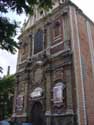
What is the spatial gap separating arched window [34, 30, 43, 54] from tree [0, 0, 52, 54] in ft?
35.6

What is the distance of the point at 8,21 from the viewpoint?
504 cm

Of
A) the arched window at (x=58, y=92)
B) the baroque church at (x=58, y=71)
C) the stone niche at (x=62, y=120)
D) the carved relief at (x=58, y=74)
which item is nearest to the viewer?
the stone niche at (x=62, y=120)

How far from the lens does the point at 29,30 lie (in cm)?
1839

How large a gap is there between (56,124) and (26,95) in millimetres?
4352

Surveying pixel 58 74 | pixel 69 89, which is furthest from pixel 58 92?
pixel 58 74

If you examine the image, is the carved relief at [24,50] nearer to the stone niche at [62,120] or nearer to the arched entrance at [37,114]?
the arched entrance at [37,114]

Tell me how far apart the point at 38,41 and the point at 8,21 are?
38.6 ft

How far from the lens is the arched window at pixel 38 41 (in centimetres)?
1629

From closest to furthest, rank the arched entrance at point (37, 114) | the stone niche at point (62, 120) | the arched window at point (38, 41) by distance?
the stone niche at point (62, 120) < the arched entrance at point (37, 114) < the arched window at point (38, 41)

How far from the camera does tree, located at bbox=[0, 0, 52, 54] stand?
4770 millimetres

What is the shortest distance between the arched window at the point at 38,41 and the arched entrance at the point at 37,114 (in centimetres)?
490

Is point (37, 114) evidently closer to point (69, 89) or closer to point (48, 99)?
point (48, 99)

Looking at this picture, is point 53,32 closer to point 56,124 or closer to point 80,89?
point 80,89

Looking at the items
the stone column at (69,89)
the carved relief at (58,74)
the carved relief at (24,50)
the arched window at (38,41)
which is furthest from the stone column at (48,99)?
the carved relief at (24,50)
